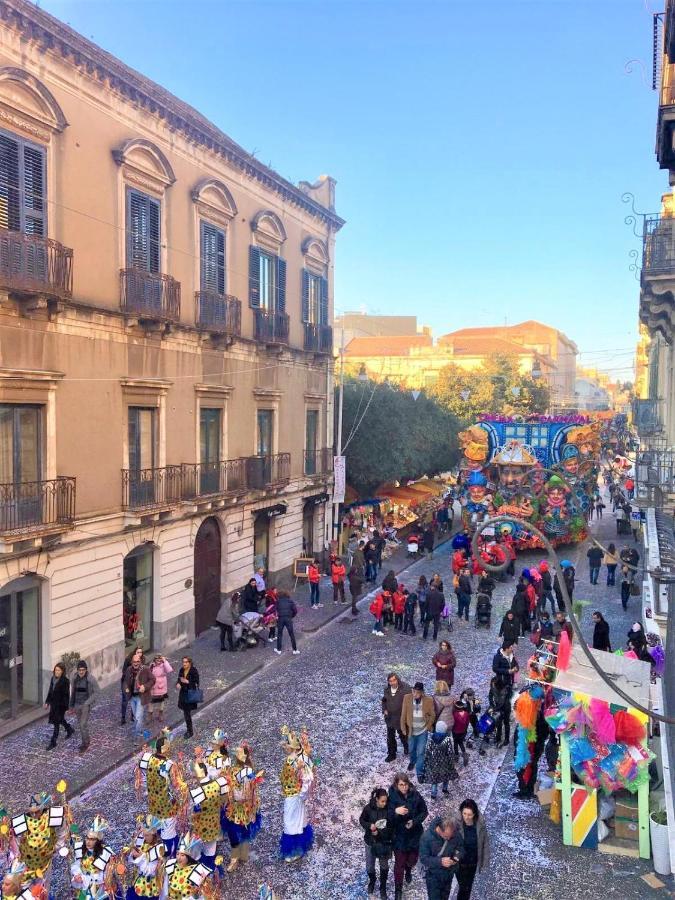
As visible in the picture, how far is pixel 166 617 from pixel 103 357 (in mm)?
6253

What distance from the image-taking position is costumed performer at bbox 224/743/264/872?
873 centimetres

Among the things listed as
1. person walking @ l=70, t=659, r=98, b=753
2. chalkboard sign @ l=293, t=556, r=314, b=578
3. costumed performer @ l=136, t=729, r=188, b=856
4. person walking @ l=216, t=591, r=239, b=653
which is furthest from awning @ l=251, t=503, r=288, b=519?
costumed performer @ l=136, t=729, r=188, b=856

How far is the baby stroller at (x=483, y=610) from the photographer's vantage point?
1873 centimetres

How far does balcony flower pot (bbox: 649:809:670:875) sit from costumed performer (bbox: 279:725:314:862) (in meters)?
4.26

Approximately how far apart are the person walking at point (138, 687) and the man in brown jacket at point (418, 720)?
176 inches

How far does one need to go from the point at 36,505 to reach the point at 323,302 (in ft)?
49.3

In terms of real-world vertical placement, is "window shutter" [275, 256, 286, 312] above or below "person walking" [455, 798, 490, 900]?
above

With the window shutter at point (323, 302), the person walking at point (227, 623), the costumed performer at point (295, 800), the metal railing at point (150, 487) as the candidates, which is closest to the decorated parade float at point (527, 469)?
the window shutter at point (323, 302)

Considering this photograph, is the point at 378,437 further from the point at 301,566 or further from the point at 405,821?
the point at 405,821

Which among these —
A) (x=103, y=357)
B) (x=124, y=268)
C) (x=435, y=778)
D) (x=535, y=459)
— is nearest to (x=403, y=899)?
(x=435, y=778)

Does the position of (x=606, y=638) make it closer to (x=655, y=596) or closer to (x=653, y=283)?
(x=655, y=596)

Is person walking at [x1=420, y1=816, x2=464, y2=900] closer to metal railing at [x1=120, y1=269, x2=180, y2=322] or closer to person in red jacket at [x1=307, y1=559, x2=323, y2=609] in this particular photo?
metal railing at [x1=120, y1=269, x2=180, y2=322]

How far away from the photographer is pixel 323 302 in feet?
84.2

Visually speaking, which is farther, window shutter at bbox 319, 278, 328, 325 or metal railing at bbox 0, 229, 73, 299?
window shutter at bbox 319, 278, 328, 325
